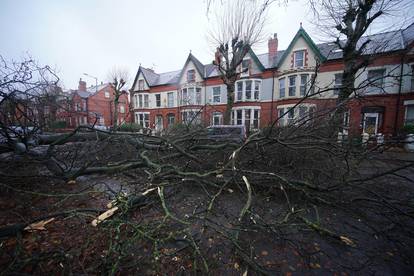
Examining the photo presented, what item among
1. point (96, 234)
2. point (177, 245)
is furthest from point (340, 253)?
point (96, 234)

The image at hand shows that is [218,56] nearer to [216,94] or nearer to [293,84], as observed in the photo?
[216,94]

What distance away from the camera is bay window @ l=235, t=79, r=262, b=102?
17.8 metres

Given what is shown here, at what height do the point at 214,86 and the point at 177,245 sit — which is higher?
the point at 214,86

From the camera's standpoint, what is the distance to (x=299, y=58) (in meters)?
16.3

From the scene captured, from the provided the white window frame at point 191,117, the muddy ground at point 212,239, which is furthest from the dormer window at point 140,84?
the muddy ground at point 212,239

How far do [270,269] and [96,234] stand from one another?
Result: 2.20 meters

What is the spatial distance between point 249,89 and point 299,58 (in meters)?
5.07

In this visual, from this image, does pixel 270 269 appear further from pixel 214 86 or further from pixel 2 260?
pixel 214 86

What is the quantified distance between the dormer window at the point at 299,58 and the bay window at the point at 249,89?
3.52 meters

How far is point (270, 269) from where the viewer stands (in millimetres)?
2068

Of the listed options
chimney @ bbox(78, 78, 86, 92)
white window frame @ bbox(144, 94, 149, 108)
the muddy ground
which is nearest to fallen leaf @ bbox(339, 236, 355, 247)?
the muddy ground

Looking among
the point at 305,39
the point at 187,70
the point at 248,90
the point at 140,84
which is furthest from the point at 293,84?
the point at 140,84

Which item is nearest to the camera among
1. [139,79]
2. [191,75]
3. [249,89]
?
[249,89]

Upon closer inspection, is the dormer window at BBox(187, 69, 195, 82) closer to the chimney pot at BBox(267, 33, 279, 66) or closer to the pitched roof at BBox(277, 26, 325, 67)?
the chimney pot at BBox(267, 33, 279, 66)
